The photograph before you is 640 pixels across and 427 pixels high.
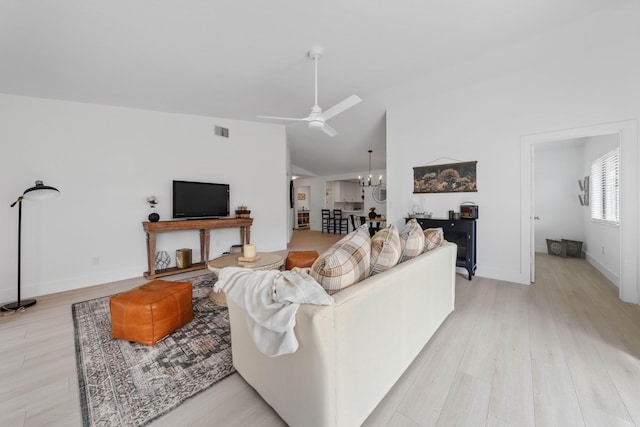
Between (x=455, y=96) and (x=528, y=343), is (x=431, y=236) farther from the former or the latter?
(x=455, y=96)

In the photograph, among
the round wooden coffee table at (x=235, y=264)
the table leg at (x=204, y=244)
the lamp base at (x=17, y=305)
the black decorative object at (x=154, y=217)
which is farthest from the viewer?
the table leg at (x=204, y=244)

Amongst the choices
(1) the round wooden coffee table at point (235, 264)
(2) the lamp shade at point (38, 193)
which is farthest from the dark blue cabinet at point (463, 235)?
(2) the lamp shade at point (38, 193)

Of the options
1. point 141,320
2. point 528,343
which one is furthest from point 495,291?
point 141,320

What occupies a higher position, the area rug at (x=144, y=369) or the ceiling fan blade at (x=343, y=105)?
the ceiling fan blade at (x=343, y=105)

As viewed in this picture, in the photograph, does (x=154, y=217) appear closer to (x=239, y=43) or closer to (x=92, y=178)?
(x=92, y=178)

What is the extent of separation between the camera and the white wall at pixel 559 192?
4.85 m

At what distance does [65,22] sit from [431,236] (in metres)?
3.79

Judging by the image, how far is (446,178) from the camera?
3.95 meters

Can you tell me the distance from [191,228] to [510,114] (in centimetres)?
515

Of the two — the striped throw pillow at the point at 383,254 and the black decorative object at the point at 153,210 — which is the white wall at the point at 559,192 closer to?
the striped throw pillow at the point at 383,254

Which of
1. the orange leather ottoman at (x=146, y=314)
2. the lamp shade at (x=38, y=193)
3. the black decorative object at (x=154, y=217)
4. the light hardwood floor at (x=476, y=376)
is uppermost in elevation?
the lamp shade at (x=38, y=193)

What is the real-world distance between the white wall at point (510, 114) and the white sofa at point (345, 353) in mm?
2661

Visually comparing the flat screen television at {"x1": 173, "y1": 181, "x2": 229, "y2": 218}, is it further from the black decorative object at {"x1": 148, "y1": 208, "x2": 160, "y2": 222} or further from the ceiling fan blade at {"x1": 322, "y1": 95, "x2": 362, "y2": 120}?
the ceiling fan blade at {"x1": 322, "y1": 95, "x2": 362, "y2": 120}

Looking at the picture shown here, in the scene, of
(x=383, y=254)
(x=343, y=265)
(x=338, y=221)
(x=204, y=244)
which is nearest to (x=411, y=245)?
(x=383, y=254)
